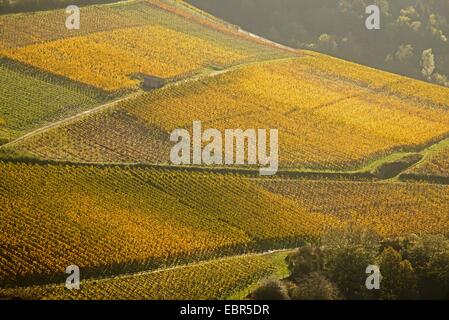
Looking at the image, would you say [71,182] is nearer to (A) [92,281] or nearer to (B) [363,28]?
(A) [92,281]

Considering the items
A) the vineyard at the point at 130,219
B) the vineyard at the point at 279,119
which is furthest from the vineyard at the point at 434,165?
the vineyard at the point at 130,219

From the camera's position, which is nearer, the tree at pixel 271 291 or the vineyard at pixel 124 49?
the tree at pixel 271 291

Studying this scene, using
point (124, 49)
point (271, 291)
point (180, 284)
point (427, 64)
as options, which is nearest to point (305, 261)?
point (271, 291)

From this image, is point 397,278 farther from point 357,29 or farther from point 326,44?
point 357,29
